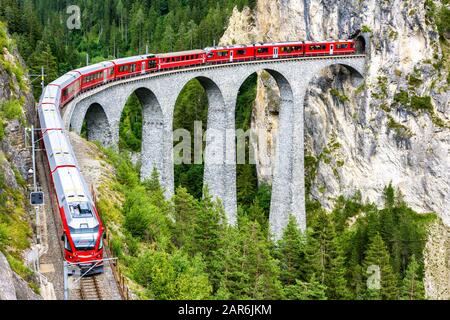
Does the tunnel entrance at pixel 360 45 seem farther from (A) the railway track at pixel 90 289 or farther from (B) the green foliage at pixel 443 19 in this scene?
(A) the railway track at pixel 90 289

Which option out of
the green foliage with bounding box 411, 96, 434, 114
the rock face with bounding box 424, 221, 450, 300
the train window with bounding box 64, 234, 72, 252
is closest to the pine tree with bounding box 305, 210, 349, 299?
the rock face with bounding box 424, 221, 450, 300

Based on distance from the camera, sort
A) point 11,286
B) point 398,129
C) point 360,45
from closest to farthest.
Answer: point 11,286
point 398,129
point 360,45

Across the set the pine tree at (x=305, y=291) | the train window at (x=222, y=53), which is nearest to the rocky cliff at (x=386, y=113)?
the train window at (x=222, y=53)

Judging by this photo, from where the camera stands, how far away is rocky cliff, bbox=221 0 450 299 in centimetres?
6281

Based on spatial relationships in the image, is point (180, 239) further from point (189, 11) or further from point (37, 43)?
point (189, 11)

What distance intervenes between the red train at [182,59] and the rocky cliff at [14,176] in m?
3.93

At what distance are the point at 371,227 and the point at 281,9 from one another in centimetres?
2852

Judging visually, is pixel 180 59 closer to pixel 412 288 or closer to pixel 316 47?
pixel 316 47

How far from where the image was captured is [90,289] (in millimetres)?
→ 25047

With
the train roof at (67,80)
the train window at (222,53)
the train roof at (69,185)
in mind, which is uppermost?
the train window at (222,53)

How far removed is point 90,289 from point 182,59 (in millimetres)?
32752

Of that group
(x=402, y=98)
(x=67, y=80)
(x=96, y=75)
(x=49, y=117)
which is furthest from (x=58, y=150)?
(x=402, y=98)

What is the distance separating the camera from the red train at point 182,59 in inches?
1816
